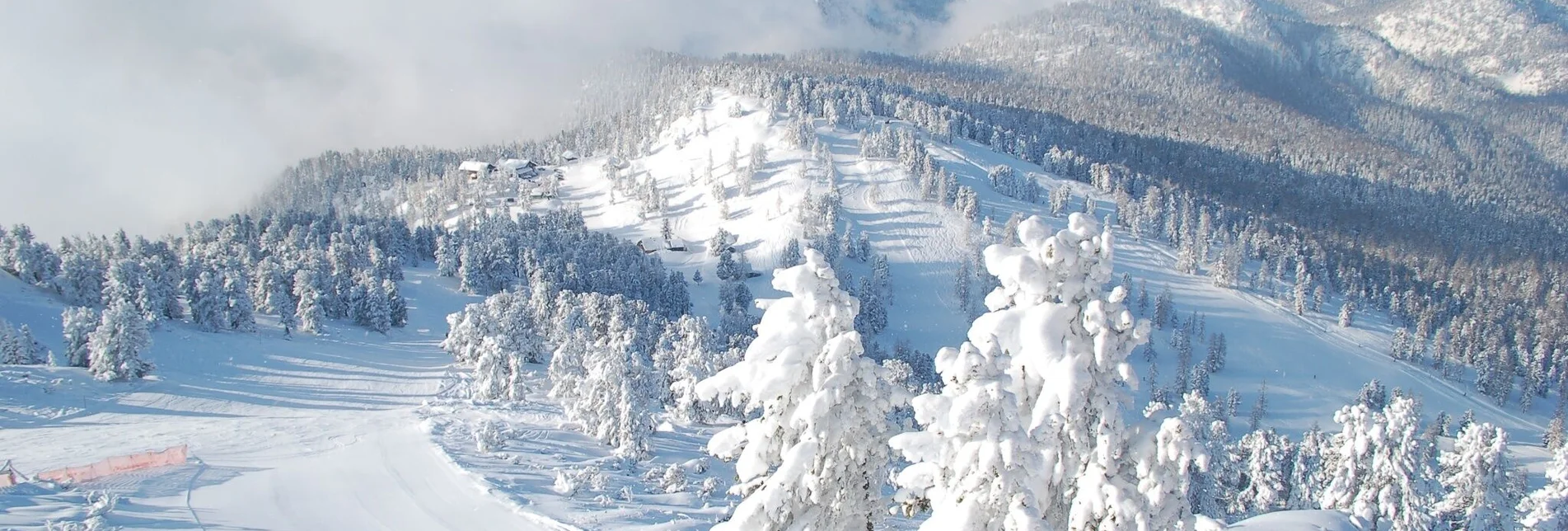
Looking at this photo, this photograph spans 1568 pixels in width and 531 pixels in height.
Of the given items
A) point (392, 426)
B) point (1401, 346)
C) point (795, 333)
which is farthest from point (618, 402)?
point (1401, 346)

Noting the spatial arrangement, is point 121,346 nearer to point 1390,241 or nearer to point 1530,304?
point 1530,304

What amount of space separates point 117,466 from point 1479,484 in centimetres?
6934

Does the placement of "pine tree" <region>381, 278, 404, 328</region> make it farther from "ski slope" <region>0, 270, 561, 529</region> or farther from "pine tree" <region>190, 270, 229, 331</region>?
"pine tree" <region>190, 270, 229, 331</region>

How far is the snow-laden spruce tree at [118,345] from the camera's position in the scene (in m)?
63.2

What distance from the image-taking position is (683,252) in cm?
16412

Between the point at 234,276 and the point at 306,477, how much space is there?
2176 inches

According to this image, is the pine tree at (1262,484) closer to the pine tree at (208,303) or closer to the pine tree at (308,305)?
the pine tree at (308,305)

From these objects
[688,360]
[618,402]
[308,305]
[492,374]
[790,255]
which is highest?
[790,255]

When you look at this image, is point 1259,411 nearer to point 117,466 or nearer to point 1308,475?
point 1308,475

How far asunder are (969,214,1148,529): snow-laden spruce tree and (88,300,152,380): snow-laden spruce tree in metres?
75.7

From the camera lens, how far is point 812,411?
1276 cm

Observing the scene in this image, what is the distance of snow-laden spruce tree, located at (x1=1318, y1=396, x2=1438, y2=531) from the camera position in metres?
38.8

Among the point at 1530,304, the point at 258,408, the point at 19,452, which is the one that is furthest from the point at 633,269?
the point at 1530,304

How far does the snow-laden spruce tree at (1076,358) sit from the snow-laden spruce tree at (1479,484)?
42.1m
